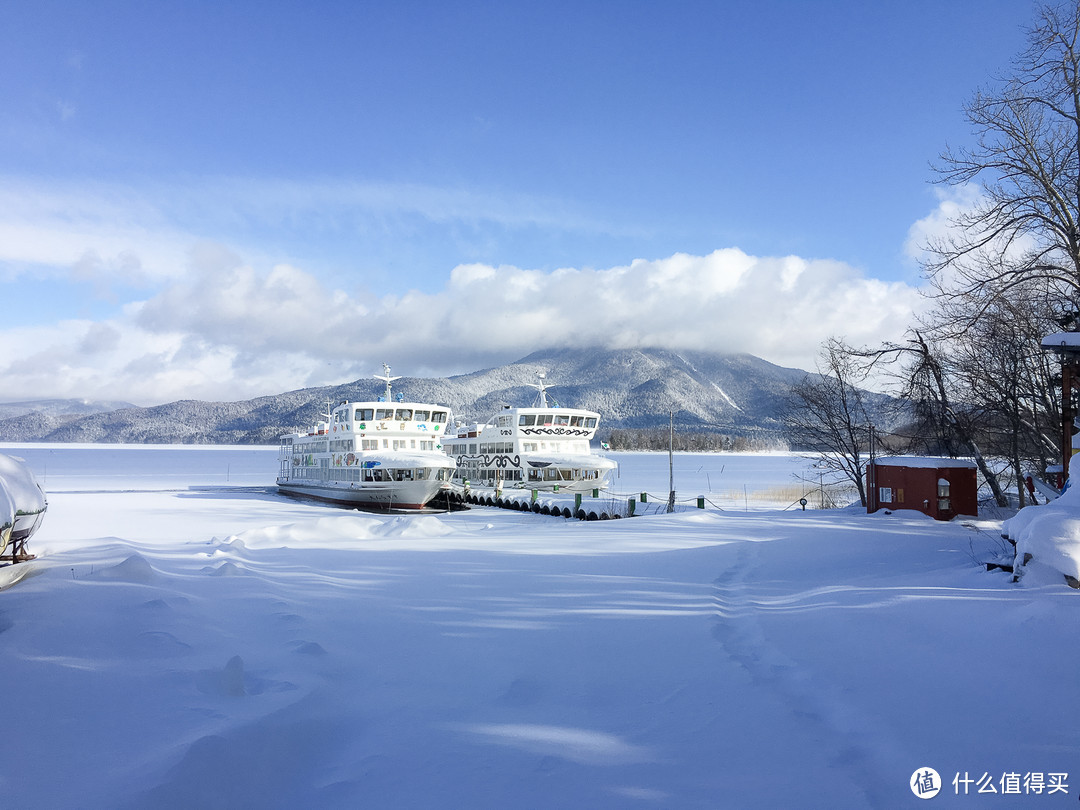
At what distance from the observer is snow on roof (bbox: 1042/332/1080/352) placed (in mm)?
10234

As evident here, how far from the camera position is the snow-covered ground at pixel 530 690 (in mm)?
3840

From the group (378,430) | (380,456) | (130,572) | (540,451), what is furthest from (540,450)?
(130,572)

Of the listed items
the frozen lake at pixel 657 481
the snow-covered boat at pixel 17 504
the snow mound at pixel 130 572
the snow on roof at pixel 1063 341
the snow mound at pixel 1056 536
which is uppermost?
the snow on roof at pixel 1063 341

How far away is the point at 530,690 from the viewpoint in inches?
216

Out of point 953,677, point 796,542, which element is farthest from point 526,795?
point 796,542

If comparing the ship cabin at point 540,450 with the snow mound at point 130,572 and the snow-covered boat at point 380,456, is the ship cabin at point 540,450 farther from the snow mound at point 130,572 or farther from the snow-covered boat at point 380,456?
the snow mound at point 130,572

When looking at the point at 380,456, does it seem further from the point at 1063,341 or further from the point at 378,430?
the point at 1063,341

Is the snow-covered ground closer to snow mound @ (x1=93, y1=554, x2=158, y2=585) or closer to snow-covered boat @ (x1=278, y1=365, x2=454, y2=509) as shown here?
snow mound @ (x1=93, y1=554, x2=158, y2=585)

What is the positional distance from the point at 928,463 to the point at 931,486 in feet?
3.15

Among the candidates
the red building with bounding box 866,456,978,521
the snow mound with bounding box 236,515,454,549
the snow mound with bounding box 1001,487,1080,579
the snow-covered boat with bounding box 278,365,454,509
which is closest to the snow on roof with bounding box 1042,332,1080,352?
the snow mound with bounding box 1001,487,1080,579

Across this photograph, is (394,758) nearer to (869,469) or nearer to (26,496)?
(26,496)

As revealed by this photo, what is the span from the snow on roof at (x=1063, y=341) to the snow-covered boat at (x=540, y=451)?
99.5 ft

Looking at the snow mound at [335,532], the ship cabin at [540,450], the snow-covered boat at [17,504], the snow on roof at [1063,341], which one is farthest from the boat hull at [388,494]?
the snow on roof at [1063,341]

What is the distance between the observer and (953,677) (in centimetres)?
517
